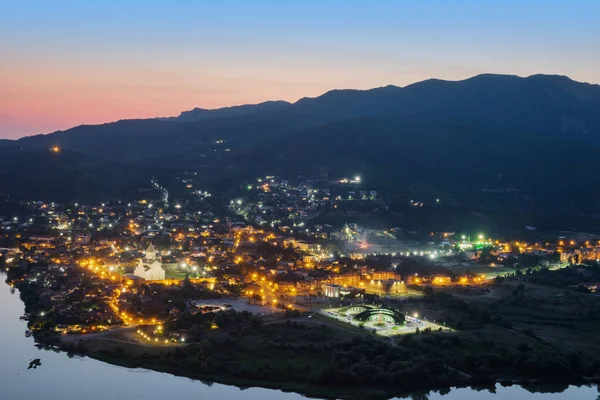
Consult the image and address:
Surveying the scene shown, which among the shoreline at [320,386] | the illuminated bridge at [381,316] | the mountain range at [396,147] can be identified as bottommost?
the shoreline at [320,386]

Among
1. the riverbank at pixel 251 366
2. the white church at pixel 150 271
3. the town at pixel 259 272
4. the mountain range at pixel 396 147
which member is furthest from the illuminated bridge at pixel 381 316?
the mountain range at pixel 396 147

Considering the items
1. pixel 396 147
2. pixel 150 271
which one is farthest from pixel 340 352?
pixel 396 147

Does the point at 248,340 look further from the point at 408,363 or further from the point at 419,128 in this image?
the point at 419,128

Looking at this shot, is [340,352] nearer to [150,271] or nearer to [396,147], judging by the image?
[150,271]

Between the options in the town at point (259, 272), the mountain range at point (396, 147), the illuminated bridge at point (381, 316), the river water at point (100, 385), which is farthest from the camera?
the mountain range at point (396, 147)

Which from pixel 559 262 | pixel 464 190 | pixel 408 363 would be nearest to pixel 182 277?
pixel 408 363

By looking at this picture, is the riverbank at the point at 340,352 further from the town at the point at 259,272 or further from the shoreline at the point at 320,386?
the town at the point at 259,272

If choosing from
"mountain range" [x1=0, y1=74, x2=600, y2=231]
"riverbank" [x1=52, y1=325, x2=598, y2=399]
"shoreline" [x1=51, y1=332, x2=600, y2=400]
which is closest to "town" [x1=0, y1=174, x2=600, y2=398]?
"riverbank" [x1=52, y1=325, x2=598, y2=399]

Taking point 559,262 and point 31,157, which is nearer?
point 559,262
